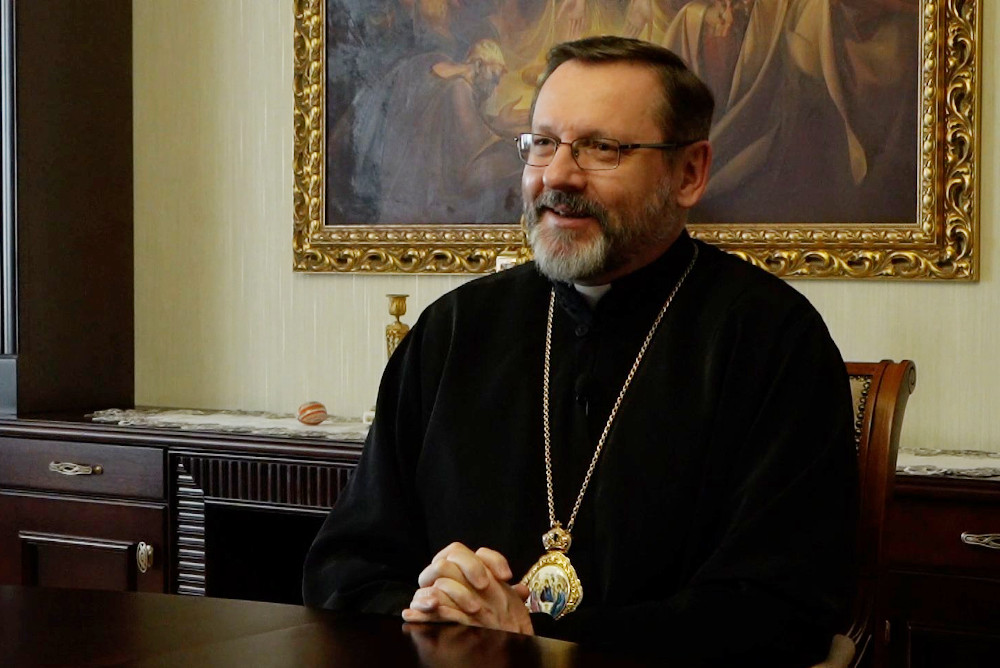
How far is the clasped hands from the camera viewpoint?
2.06 m

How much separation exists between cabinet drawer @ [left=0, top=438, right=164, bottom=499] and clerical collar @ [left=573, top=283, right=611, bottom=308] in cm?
200

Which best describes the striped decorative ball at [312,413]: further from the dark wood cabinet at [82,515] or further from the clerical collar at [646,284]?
the clerical collar at [646,284]

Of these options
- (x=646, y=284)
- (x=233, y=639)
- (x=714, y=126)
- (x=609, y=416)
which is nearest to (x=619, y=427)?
(x=609, y=416)

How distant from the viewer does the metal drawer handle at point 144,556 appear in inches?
169

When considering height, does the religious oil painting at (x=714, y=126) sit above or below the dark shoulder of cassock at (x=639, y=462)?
above

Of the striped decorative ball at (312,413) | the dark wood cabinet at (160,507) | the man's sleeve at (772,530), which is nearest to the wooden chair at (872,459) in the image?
the man's sleeve at (772,530)

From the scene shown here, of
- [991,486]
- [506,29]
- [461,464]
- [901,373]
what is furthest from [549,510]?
[506,29]

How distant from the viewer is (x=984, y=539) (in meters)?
3.14

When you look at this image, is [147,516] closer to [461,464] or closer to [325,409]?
[325,409]

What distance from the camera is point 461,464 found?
261 centimetres

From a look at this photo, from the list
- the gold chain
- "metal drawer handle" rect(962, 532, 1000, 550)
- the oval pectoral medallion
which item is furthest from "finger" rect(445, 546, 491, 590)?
"metal drawer handle" rect(962, 532, 1000, 550)

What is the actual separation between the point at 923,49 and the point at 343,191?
192 centimetres

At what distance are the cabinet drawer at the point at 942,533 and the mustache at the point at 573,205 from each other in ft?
3.59

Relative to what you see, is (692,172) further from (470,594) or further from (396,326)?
(396,326)
